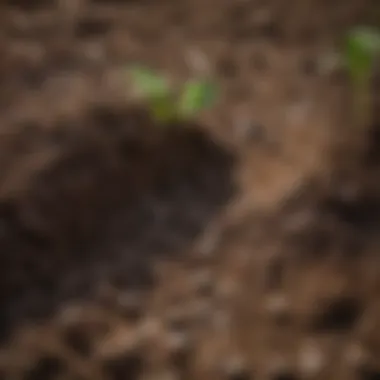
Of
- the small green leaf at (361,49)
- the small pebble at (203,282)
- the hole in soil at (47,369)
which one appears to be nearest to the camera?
the hole in soil at (47,369)

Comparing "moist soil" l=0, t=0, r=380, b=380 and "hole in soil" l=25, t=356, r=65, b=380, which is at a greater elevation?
"moist soil" l=0, t=0, r=380, b=380

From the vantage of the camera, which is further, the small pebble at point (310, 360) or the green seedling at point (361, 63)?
the green seedling at point (361, 63)

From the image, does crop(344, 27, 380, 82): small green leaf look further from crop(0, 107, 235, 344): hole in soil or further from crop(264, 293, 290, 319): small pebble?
crop(264, 293, 290, 319): small pebble

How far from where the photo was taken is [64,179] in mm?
1104

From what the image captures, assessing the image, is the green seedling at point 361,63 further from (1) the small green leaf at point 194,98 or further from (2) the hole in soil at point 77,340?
(2) the hole in soil at point 77,340

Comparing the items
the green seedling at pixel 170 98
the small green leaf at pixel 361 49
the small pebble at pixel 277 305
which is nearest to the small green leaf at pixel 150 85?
the green seedling at pixel 170 98

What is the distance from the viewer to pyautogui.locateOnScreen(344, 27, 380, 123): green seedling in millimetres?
1138

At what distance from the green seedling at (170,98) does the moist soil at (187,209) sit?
0.03 meters

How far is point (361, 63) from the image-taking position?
45.4 inches

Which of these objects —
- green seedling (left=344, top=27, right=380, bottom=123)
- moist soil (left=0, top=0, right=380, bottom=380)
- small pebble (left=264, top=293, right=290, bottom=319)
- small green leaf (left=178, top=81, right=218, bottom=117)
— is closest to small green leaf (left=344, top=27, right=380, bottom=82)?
green seedling (left=344, top=27, right=380, bottom=123)

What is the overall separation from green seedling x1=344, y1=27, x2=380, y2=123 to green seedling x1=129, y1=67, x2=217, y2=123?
26cm

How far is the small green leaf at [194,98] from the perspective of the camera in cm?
120

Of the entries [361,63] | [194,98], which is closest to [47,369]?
[194,98]

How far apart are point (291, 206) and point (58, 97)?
51 cm
